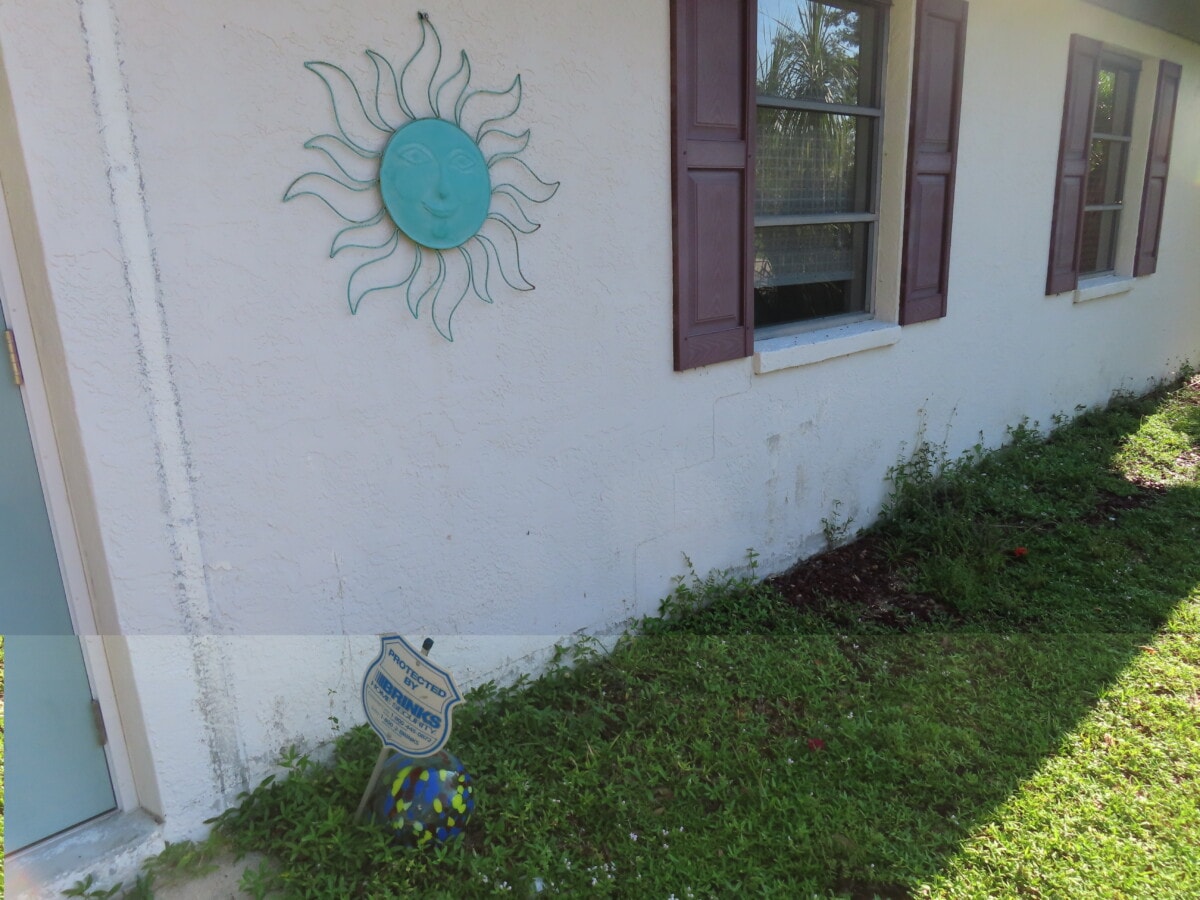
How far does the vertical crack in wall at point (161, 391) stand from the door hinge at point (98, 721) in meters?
0.26

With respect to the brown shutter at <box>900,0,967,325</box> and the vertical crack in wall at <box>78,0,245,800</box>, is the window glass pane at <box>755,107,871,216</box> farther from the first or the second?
the vertical crack in wall at <box>78,0,245,800</box>

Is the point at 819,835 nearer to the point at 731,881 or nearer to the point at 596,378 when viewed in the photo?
the point at 731,881

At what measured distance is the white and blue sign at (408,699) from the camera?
6.58 feet

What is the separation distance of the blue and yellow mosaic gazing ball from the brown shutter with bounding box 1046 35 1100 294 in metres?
5.41

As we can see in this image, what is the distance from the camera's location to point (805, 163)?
3988 millimetres

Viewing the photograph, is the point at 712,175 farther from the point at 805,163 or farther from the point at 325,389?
the point at 325,389

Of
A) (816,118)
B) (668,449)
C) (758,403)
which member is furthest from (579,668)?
(816,118)

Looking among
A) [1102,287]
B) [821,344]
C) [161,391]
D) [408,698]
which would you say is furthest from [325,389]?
[1102,287]

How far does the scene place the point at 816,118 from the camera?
399cm

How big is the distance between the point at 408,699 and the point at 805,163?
318cm

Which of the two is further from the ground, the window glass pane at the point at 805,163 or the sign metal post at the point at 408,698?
the window glass pane at the point at 805,163

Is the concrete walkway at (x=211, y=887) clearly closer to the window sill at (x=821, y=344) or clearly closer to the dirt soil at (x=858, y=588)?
the dirt soil at (x=858, y=588)

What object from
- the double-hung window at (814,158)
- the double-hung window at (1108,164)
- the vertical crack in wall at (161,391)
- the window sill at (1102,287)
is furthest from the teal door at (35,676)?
the double-hung window at (1108,164)

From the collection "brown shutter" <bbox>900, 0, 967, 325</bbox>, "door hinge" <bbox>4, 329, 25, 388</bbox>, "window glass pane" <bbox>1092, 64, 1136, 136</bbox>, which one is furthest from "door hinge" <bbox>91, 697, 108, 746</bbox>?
"window glass pane" <bbox>1092, 64, 1136, 136</bbox>
